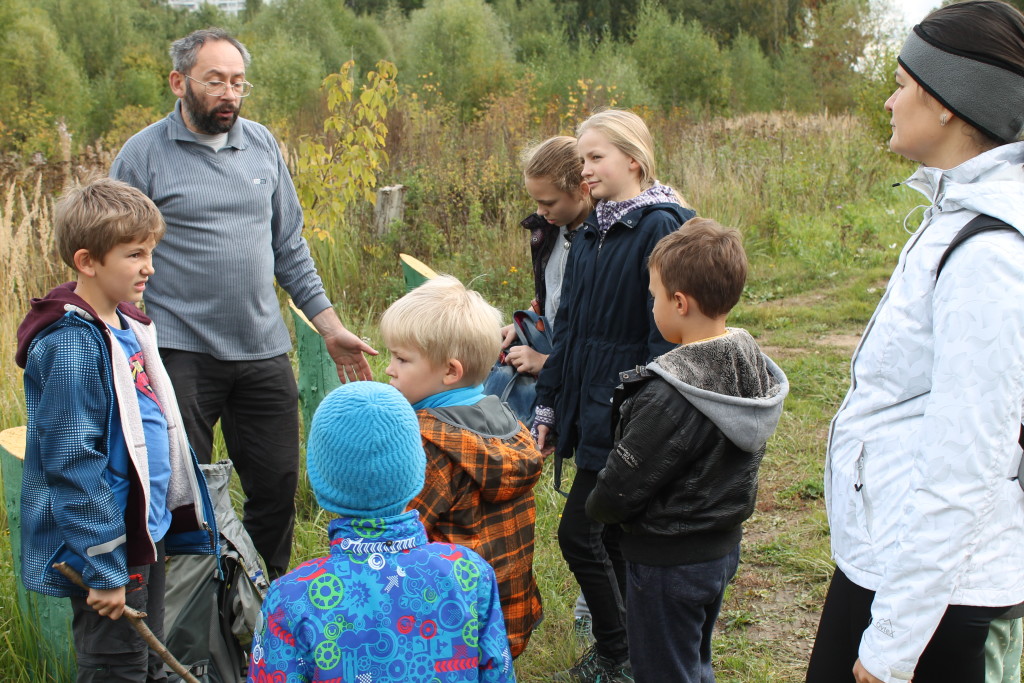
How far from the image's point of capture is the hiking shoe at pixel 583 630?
3.17 meters

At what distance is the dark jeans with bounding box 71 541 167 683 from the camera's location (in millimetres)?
2312

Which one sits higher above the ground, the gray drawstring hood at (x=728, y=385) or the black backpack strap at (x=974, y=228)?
the black backpack strap at (x=974, y=228)

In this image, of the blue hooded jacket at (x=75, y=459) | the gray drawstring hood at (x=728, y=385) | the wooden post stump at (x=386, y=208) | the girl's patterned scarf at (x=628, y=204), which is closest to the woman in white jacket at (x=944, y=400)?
the gray drawstring hood at (x=728, y=385)

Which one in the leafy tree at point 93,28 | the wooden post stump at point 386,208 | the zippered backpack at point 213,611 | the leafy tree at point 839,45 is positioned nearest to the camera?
the zippered backpack at point 213,611

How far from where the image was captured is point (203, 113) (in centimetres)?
320

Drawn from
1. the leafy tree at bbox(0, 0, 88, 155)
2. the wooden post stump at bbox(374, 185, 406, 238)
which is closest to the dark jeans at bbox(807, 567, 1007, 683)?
the wooden post stump at bbox(374, 185, 406, 238)

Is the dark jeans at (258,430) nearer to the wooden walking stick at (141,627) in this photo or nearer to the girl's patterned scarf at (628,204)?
the wooden walking stick at (141,627)

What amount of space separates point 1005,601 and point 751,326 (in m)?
6.20

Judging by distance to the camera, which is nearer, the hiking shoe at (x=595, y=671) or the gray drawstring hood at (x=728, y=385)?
the gray drawstring hood at (x=728, y=385)

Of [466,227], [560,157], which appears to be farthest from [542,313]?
[466,227]

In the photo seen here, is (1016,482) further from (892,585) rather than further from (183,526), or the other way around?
(183,526)

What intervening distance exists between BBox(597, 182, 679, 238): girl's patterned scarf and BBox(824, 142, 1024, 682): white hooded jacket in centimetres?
106

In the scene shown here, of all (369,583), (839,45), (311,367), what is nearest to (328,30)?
(839,45)

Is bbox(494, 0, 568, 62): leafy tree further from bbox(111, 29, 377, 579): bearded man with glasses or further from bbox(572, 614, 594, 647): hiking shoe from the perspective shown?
bbox(572, 614, 594, 647): hiking shoe
